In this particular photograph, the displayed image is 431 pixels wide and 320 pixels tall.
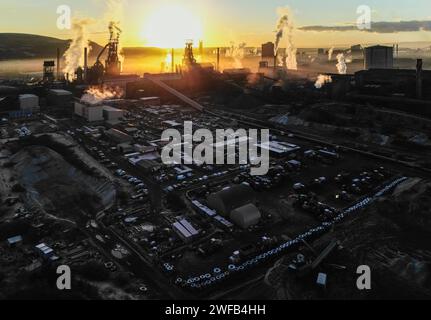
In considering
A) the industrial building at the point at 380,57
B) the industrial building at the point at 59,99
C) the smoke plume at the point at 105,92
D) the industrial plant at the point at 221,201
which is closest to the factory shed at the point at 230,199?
the industrial plant at the point at 221,201

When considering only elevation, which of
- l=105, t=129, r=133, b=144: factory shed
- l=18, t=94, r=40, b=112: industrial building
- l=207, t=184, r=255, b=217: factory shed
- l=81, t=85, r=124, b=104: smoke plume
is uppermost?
l=81, t=85, r=124, b=104: smoke plume

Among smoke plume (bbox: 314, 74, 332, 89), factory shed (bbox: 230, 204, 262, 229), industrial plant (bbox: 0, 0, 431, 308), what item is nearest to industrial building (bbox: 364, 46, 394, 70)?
smoke plume (bbox: 314, 74, 332, 89)

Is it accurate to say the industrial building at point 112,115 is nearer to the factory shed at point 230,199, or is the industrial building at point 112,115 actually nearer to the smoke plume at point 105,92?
the smoke plume at point 105,92

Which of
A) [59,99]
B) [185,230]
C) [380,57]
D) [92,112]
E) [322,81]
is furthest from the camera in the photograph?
[380,57]

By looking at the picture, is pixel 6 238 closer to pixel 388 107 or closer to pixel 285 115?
pixel 285 115

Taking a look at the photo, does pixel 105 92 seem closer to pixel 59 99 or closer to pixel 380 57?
pixel 59 99

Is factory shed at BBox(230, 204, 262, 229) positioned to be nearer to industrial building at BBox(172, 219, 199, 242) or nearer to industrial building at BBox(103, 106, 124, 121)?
industrial building at BBox(172, 219, 199, 242)

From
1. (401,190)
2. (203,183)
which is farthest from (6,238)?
(401,190)

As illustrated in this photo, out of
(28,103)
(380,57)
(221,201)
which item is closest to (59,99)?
(28,103)
